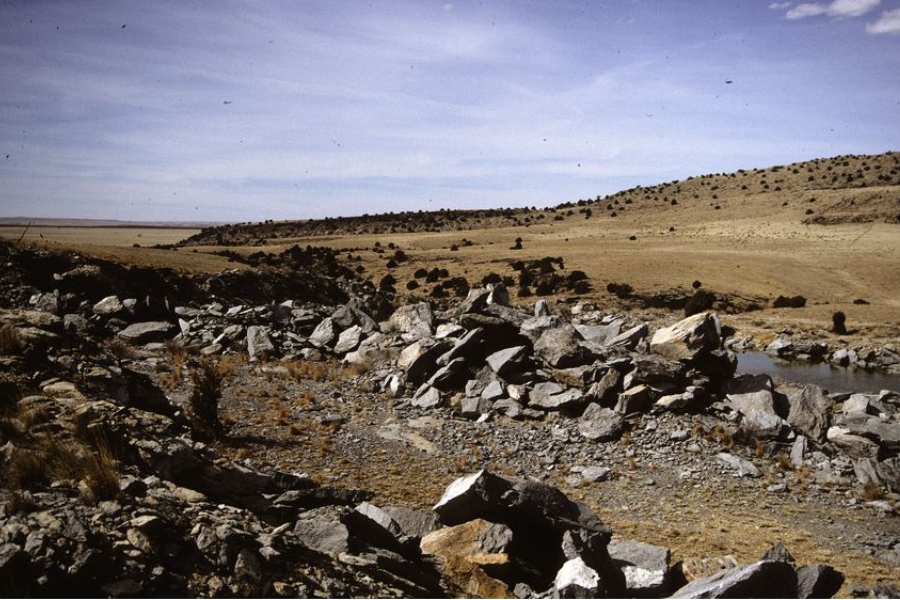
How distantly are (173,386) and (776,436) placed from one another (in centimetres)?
1597

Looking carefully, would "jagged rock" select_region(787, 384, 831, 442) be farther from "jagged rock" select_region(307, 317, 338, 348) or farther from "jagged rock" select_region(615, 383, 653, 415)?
"jagged rock" select_region(307, 317, 338, 348)

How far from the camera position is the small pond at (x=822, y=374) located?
2077 centimetres

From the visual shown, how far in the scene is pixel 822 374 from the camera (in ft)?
74.1

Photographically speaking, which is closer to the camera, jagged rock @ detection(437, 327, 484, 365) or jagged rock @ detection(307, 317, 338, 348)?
jagged rock @ detection(437, 327, 484, 365)

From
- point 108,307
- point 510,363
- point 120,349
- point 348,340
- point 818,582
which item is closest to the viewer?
point 818,582

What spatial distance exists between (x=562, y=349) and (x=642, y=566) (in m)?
9.32

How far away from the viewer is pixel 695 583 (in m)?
6.23

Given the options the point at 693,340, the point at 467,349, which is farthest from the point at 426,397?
the point at 693,340

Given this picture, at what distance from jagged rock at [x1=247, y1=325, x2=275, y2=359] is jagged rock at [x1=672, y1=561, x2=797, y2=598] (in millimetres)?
15923

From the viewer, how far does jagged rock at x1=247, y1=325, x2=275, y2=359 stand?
18938 mm

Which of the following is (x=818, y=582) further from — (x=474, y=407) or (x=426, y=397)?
(x=426, y=397)

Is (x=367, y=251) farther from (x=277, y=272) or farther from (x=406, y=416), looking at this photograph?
(x=406, y=416)

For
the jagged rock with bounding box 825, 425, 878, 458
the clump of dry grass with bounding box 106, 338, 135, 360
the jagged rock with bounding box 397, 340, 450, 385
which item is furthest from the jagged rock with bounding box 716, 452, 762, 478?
the clump of dry grass with bounding box 106, 338, 135, 360

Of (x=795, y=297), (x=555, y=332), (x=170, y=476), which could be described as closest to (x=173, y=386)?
(x=170, y=476)
